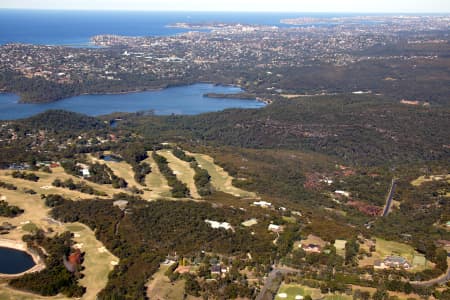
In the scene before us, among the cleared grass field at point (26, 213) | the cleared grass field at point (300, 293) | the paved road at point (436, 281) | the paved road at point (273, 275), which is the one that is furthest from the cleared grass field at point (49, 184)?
the paved road at point (436, 281)

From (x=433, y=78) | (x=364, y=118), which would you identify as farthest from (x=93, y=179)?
(x=433, y=78)

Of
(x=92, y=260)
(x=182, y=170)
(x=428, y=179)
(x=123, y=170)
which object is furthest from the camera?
(x=182, y=170)

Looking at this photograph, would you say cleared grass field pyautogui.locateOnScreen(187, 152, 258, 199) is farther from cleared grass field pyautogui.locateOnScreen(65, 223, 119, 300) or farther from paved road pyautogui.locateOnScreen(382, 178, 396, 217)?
cleared grass field pyautogui.locateOnScreen(65, 223, 119, 300)

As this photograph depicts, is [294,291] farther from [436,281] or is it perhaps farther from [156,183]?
[156,183]

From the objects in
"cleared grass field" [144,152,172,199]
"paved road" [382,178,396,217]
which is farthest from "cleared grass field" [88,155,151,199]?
Answer: "paved road" [382,178,396,217]

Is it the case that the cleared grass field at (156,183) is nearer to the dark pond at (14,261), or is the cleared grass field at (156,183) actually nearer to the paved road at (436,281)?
the dark pond at (14,261)

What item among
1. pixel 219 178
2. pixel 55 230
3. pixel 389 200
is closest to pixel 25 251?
pixel 55 230

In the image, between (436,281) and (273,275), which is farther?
(273,275)
